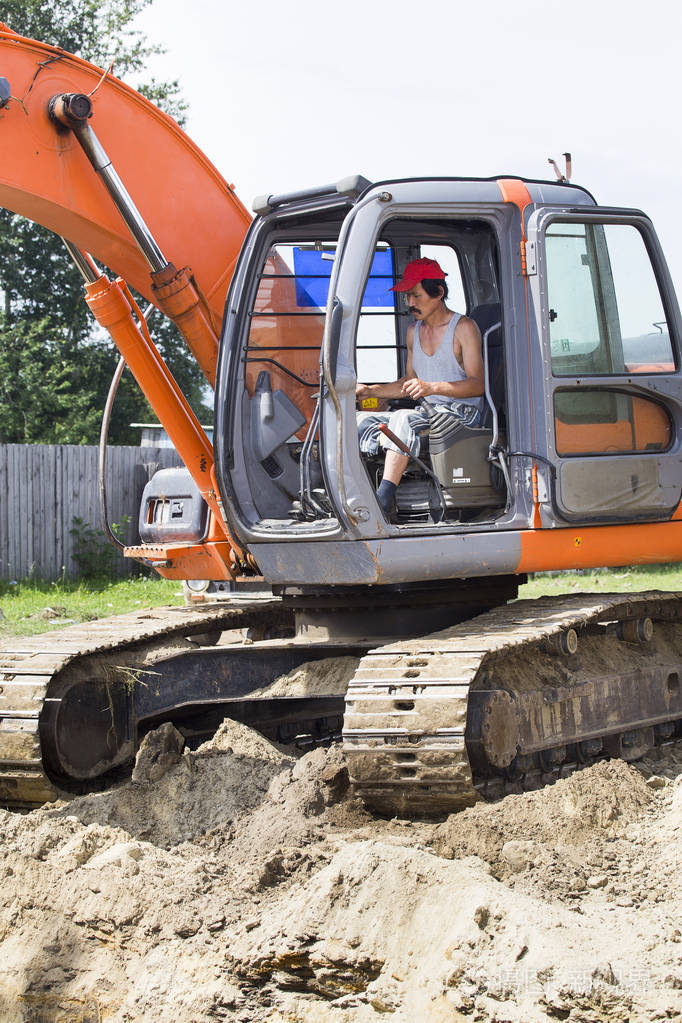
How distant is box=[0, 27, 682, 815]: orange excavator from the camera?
216 inches

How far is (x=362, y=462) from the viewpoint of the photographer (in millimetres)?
5535

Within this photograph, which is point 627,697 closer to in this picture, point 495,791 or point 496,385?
point 495,791

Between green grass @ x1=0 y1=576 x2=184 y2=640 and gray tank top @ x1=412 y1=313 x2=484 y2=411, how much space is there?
6232mm

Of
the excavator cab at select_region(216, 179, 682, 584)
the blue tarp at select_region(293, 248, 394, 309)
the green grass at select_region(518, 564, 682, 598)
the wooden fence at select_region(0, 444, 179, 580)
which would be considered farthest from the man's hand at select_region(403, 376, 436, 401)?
the wooden fence at select_region(0, 444, 179, 580)

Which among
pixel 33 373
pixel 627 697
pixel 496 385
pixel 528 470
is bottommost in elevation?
pixel 627 697

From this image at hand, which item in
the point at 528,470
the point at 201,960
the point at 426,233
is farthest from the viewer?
the point at 426,233

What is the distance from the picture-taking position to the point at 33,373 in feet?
78.9

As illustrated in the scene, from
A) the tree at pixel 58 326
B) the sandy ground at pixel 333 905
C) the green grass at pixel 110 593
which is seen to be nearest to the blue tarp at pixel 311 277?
the sandy ground at pixel 333 905

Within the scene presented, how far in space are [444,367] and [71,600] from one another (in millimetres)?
9304

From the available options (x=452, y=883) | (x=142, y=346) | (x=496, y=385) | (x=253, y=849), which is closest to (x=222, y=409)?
(x=142, y=346)

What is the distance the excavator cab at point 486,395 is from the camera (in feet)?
18.1

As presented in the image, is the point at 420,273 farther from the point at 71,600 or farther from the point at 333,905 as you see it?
the point at 71,600

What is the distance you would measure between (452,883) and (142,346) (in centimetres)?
314

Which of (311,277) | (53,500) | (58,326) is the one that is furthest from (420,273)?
(58,326)
